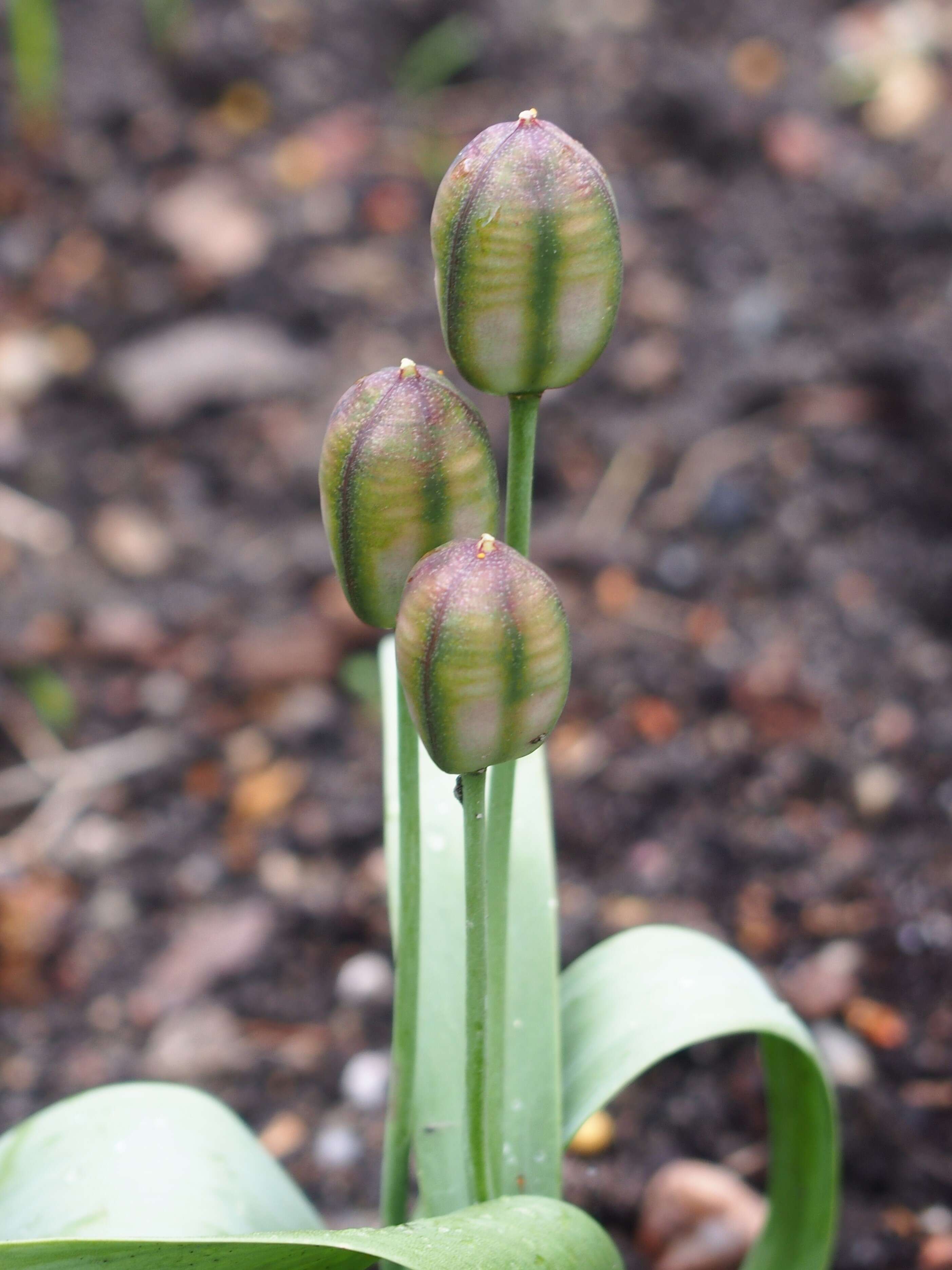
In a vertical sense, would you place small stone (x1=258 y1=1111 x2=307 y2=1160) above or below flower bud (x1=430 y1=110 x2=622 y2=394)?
below

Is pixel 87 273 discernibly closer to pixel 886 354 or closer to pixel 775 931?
pixel 886 354

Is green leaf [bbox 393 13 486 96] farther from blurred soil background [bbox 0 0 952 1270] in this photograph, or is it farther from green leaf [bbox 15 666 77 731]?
green leaf [bbox 15 666 77 731]

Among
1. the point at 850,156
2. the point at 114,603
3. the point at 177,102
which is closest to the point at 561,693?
the point at 114,603

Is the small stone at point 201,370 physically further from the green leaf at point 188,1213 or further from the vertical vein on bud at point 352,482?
the vertical vein on bud at point 352,482

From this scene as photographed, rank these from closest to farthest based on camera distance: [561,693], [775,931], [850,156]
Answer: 1. [561,693]
2. [775,931]
3. [850,156]

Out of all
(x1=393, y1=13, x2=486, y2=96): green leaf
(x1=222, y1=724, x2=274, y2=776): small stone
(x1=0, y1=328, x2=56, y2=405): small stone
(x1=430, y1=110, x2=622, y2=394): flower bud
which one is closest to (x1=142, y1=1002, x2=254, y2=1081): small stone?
(x1=222, y1=724, x2=274, y2=776): small stone

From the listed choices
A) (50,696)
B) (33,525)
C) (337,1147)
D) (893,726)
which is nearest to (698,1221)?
(337,1147)
